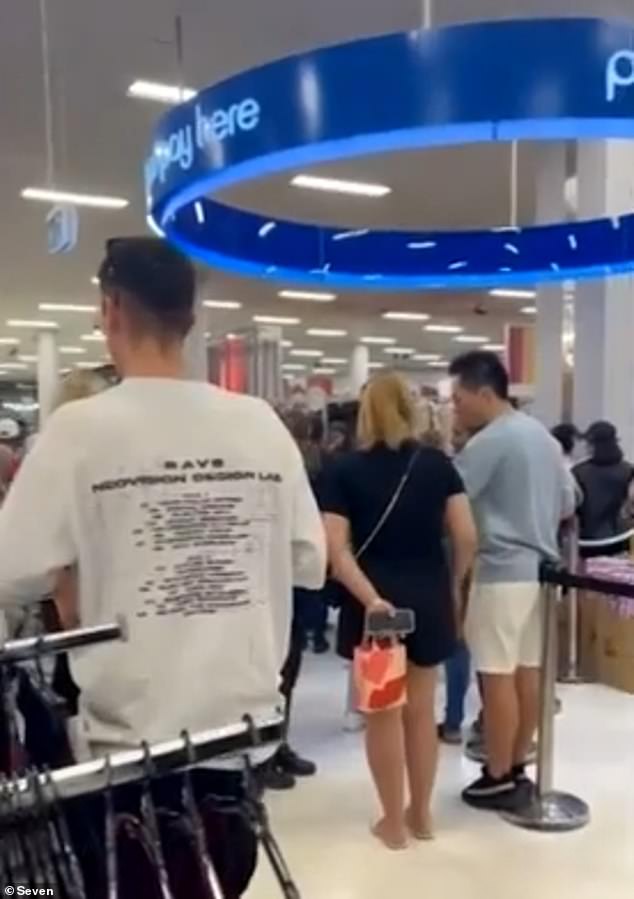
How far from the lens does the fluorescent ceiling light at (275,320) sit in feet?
66.0

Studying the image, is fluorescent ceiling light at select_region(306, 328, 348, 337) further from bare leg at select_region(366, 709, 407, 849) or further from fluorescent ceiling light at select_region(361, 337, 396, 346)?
bare leg at select_region(366, 709, 407, 849)

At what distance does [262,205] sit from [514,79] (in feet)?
29.1

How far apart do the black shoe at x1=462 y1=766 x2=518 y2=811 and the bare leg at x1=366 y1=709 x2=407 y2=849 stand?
0.47 meters

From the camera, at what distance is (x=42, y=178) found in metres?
9.92

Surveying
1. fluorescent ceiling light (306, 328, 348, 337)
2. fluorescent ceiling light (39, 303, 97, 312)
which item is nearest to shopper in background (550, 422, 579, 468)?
fluorescent ceiling light (39, 303, 97, 312)

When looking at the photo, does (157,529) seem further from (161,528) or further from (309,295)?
(309,295)

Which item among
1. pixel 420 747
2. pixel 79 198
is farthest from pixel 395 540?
pixel 79 198

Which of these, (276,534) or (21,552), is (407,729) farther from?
(21,552)

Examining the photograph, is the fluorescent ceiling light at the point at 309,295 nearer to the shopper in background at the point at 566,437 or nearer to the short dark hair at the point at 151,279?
the shopper in background at the point at 566,437

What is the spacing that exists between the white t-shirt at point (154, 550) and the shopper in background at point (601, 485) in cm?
478

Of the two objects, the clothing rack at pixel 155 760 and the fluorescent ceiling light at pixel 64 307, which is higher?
the fluorescent ceiling light at pixel 64 307

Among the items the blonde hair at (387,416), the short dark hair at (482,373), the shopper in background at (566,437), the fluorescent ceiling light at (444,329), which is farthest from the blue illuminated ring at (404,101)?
the fluorescent ceiling light at (444,329)

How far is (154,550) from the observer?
144 centimetres

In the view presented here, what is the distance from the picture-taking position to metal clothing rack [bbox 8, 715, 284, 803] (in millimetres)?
1226
